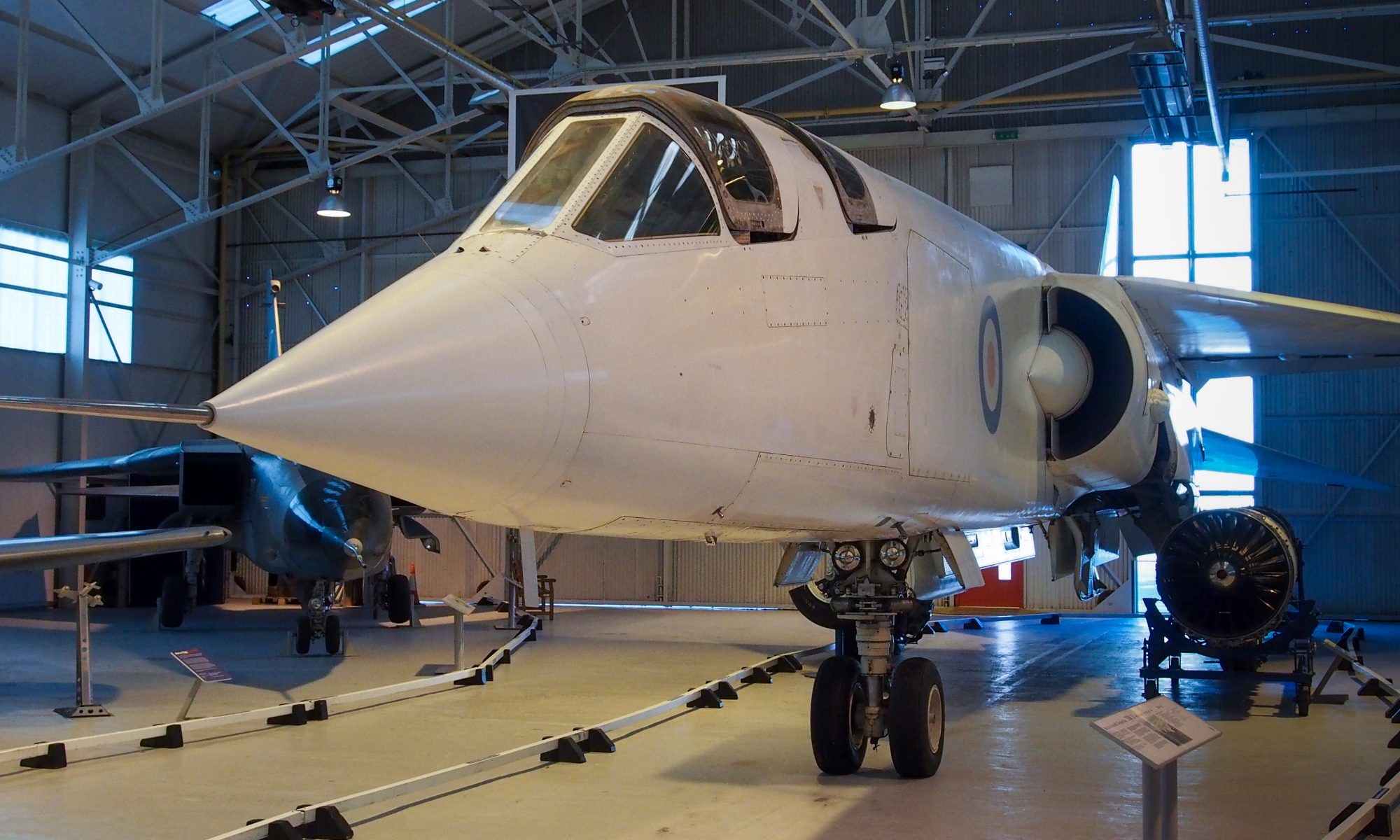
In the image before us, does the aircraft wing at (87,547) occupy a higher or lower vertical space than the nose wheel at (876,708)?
higher

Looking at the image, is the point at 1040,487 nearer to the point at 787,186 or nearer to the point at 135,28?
the point at 787,186

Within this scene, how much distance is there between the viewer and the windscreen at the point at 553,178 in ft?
13.7

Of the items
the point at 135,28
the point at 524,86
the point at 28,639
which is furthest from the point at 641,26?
the point at 28,639

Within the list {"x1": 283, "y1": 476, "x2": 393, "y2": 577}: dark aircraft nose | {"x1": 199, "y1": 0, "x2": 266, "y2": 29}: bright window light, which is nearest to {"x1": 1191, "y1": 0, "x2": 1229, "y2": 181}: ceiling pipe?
{"x1": 283, "y1": 476, "x2": 393, "y2": 577}: dark aircraft nose

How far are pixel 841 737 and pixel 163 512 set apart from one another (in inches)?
755

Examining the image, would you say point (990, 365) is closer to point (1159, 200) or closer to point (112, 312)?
point (1159, 200)

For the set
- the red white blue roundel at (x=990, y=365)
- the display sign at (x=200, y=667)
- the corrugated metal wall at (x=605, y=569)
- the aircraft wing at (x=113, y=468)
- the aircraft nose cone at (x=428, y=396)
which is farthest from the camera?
the corrugated metal wall at (x=605, y=569)

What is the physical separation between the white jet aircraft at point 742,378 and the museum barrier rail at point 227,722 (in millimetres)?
4217

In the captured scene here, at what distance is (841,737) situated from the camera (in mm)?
6863

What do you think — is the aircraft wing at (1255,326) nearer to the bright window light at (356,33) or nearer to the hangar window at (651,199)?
the hangar window at (651,199)

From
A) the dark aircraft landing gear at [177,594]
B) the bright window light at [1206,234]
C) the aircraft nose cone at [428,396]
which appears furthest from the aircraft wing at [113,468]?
the bright window light at [1206,234]

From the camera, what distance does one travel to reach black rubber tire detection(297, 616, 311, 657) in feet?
46.0

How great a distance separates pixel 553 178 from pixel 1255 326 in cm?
718

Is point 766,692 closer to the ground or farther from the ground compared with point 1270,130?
closer to the ground
